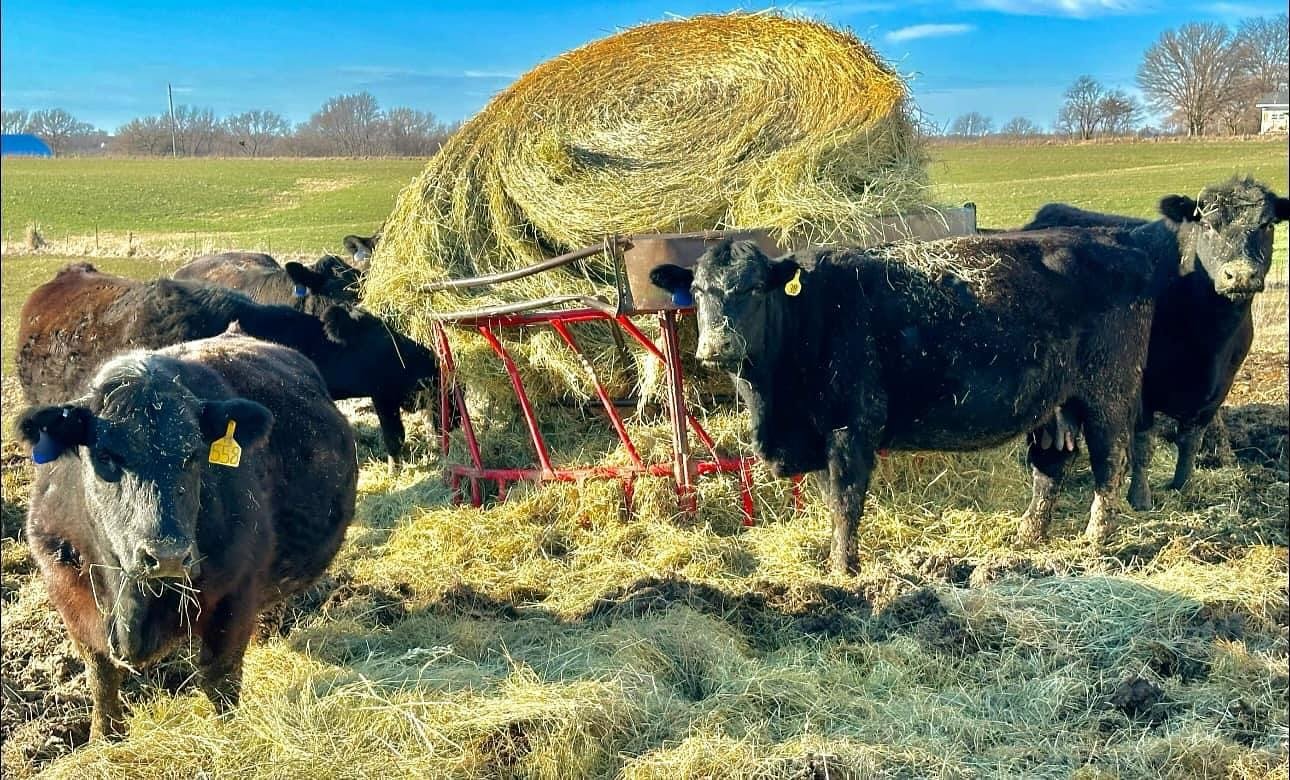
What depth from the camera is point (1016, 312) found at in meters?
6.20

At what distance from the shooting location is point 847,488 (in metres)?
6.05

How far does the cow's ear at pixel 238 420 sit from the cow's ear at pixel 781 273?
272 centimetres

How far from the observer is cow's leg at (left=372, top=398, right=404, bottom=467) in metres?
9.29

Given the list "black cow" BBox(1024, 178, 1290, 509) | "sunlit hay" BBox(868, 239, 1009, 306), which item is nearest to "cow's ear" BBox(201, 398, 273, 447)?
"sunlit hay" BBox(868, 239, 1009, 306)

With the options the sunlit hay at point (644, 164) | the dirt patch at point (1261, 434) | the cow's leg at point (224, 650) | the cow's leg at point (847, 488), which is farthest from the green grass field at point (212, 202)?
the cow's leg at point (224, 650)

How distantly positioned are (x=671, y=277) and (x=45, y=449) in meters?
3.21

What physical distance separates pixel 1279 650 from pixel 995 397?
1.95 meters

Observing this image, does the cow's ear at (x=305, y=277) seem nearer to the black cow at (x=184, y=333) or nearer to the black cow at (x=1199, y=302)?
the black cow at (x=184, y=333)

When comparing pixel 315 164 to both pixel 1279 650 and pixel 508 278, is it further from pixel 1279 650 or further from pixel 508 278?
pixel 1279 650

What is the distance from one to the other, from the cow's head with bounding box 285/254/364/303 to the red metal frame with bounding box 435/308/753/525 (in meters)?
2.46

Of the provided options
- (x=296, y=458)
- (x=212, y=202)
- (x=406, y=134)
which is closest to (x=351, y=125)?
(x=406, y=134)

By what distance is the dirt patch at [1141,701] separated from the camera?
439cm

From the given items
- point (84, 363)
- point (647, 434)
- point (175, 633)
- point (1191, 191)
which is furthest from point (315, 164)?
point (175, 633)

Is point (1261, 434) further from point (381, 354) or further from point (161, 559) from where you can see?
point (161, 559)
